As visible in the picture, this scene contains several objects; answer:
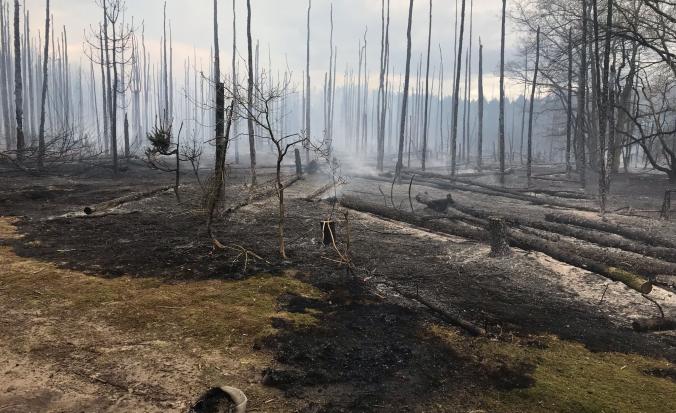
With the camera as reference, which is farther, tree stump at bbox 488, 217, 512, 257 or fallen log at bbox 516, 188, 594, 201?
fallen log at bbox 516, 188, 594, 201

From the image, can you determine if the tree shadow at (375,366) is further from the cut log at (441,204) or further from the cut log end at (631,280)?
the cut log at (441,204)

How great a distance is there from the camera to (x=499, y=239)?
8.02 meters

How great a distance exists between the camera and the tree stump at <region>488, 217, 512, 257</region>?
7.99 metres

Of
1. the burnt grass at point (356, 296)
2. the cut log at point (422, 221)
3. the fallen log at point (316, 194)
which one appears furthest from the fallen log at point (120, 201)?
the cut log at point (422, 221)

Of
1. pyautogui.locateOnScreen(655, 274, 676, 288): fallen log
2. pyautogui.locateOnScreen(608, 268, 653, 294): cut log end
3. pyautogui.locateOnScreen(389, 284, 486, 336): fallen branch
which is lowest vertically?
pyautogui.locateOnScreen(389, 284, 486, 336): fallen branch

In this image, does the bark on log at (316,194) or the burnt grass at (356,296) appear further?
the bark on log at (316,194)

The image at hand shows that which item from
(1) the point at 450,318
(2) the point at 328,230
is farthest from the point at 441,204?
(1) the point at 450,318

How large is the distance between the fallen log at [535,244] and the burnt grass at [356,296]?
79 centimetres

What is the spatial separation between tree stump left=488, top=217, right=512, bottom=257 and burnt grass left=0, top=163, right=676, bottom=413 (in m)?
0.72

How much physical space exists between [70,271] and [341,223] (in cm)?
594

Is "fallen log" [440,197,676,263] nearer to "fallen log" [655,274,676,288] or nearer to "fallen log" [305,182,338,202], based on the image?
"fallen log" [655,274,676,288]

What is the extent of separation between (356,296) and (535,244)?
4245 mm

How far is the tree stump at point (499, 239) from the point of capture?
799 cm

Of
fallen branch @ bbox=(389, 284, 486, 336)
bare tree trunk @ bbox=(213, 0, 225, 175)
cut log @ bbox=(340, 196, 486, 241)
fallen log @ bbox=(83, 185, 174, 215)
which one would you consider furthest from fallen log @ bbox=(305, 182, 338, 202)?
fallen branch @ bbox=(389, 284, 486, 336)
